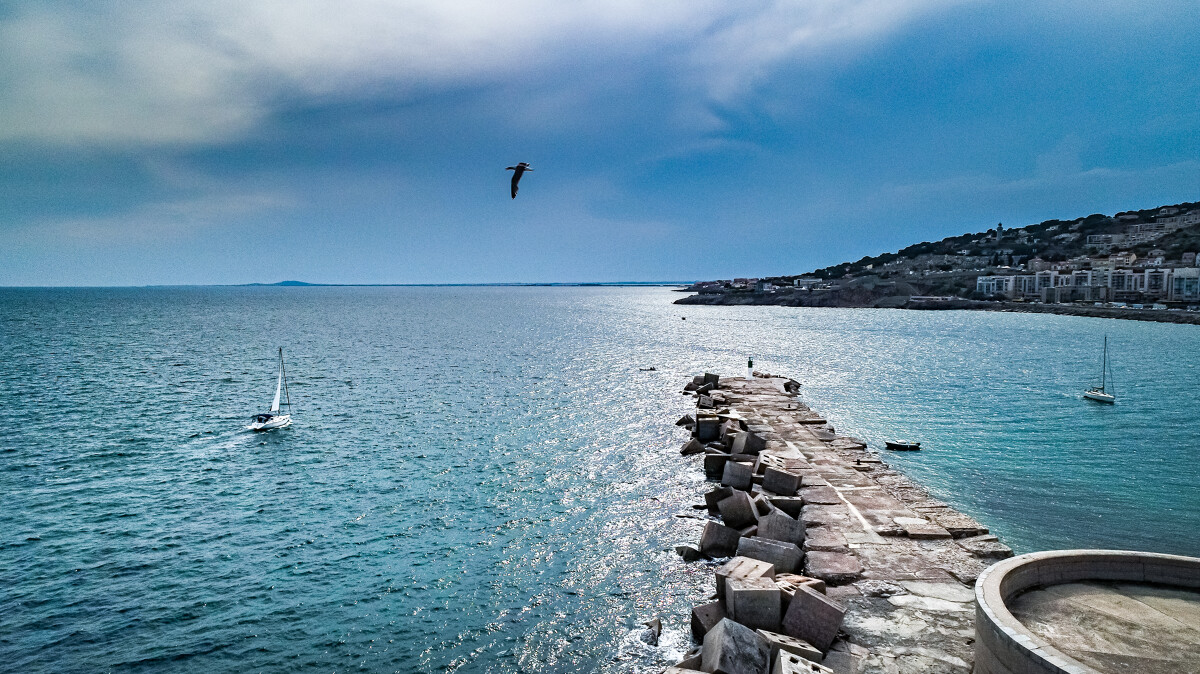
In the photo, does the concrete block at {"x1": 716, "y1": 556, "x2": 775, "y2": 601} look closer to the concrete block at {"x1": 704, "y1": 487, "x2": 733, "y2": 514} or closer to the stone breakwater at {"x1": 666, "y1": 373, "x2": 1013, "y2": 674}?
the stone breakwater at {"x1": 666, "y1": 373, "x2": 1013, "y2": 674}

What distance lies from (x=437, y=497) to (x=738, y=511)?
368 inches

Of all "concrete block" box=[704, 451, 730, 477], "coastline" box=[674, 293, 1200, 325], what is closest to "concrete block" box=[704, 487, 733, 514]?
"concrete block" box=[704, 451, 730, 477]

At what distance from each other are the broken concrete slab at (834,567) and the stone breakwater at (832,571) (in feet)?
0.08

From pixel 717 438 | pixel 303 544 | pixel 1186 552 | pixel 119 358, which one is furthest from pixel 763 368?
pixel 119 358

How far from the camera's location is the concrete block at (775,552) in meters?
10.8

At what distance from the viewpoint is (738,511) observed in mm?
14375

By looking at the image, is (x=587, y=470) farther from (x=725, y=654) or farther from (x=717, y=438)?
(x=725, y=654)

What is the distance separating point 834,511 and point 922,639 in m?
5.28

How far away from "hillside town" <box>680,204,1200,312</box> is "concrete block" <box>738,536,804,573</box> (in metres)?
118

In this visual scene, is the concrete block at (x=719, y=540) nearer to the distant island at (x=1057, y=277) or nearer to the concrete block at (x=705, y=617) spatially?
the concrete block at (x=705, y=617)

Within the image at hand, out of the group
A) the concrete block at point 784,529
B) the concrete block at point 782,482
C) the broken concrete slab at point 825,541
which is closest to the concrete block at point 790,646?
the broken concrete slab at point 825,541

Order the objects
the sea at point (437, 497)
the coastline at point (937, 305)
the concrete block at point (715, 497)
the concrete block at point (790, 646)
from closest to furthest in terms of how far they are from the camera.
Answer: the concrete block at point (790, 646), the sea at point (437, 497), the concrete block at point (715, 497), the coastline at point (937, 305)

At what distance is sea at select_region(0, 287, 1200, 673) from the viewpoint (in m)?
11.6

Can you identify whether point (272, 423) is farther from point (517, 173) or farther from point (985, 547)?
point (985, 547)
